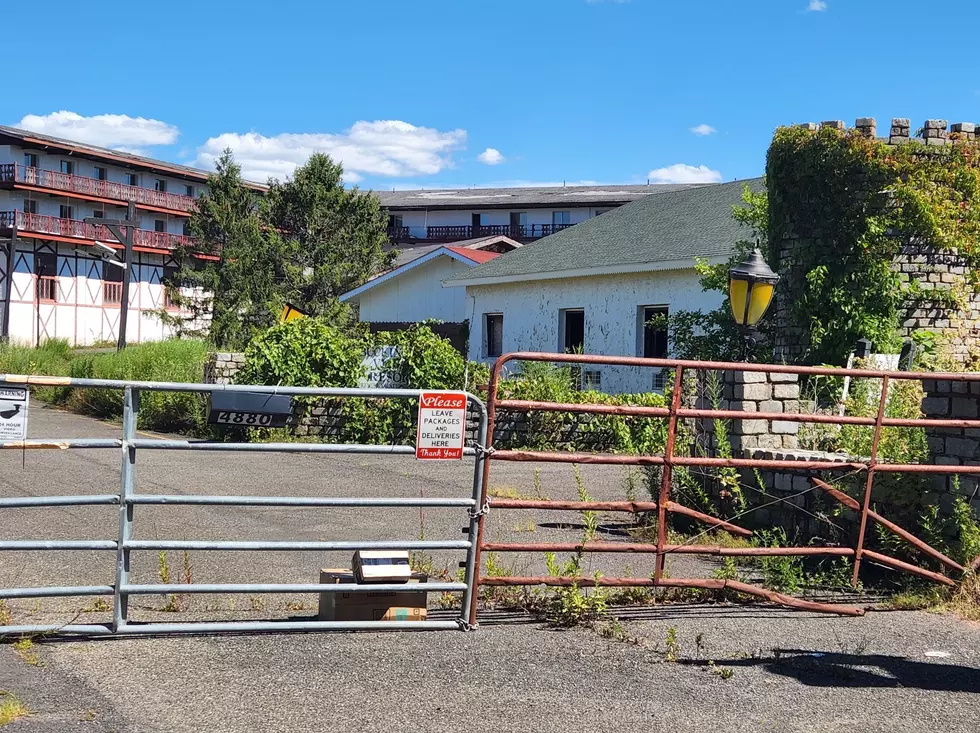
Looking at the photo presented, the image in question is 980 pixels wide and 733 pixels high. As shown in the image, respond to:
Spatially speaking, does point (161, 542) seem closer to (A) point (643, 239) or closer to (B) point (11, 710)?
(B) point (11, 710)

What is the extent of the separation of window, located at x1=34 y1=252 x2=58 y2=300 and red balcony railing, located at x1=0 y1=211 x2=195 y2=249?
5.48ft

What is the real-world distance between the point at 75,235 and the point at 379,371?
43.6 metres

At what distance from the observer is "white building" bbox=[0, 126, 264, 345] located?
56.8m

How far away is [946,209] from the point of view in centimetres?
1884

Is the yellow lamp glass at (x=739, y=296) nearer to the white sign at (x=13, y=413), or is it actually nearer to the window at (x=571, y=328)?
the white sign at (x=13, y=413)

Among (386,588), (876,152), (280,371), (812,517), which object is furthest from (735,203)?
(386,588)

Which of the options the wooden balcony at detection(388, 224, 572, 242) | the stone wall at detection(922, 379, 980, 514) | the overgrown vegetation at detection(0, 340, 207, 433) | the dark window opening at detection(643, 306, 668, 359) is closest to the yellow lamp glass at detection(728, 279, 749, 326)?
the stone wall at detection(922, 379, 980, 514)

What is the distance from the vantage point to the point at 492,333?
3008 cm

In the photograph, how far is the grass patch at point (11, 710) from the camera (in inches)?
190

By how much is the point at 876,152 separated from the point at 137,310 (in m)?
50.0

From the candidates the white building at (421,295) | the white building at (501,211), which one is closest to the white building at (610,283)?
the white building at (421,295)

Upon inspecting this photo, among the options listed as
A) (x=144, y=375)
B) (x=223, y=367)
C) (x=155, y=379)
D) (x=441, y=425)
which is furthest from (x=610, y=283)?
(x=441, y=425)

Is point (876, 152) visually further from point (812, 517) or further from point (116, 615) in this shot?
point (116, 615)

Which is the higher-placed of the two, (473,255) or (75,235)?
(75,235)
